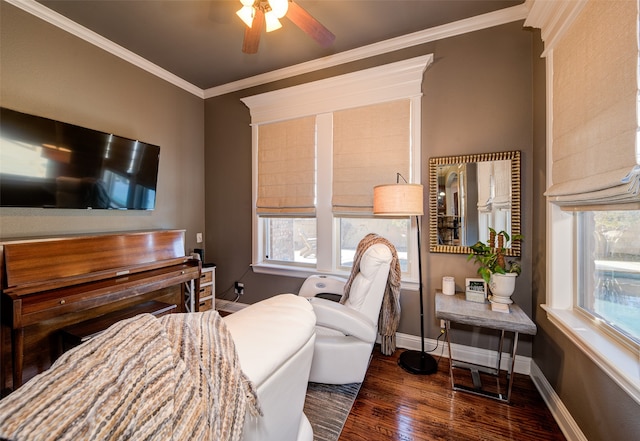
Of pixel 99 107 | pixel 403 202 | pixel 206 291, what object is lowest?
pixel 206 291

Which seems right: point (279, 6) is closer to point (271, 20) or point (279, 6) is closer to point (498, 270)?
point (271, 20)

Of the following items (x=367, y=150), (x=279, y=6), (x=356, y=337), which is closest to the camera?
(x=279, y=6)

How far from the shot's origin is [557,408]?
5.41 feet

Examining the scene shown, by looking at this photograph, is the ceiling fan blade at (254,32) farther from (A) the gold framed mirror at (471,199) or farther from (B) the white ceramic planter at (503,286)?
(B) the white ceramic planter at (503,286)

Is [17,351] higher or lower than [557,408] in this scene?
higher

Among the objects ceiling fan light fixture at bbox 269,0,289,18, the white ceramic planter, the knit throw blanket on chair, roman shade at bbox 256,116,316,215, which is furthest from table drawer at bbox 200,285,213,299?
the white ceramic planter

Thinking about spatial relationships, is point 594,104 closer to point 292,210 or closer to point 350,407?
point 350,407

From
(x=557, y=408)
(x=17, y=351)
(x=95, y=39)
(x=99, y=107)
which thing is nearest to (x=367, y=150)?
(x=557, y=408)

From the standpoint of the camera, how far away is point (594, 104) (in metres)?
1.32

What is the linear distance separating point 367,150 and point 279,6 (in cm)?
141

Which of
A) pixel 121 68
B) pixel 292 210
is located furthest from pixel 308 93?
pixel 121 68

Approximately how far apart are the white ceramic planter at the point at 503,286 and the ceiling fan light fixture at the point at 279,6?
7.46 ft

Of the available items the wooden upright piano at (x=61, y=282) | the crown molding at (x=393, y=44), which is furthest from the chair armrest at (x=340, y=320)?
the crown molding at (x=393, y=44)

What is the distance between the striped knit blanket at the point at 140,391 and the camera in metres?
0.40
